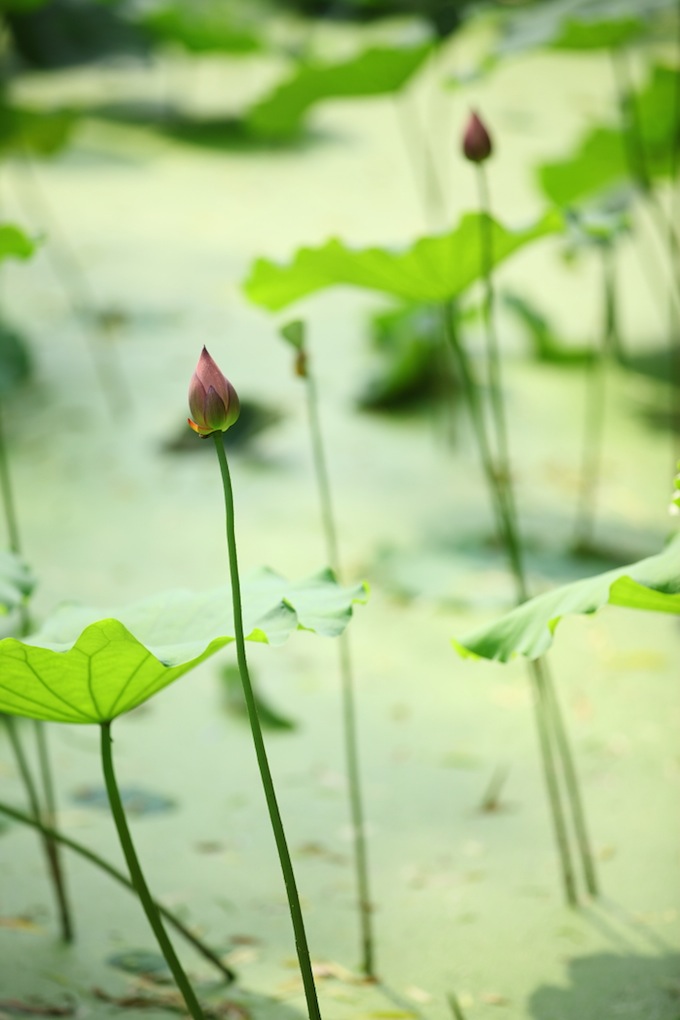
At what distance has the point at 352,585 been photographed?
4.40 ft

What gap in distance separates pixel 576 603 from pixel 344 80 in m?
1.61

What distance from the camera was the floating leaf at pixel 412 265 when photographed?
4.37 feet

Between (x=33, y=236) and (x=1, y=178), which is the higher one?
(x=1, y=178)

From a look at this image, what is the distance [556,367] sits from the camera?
306 cm

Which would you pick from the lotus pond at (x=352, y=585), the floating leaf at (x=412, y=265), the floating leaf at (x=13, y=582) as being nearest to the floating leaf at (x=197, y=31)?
the lotus pond at (x=352, y=585)

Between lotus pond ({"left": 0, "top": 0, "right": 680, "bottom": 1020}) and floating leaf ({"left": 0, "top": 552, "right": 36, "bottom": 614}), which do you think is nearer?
floating leaf ({"left": 0, "top": 552, "right": 36, "bottom": 614})

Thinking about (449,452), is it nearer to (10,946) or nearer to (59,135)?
(59,135)

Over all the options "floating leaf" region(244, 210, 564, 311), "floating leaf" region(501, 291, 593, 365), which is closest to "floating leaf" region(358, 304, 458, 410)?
"floating leaf" region(501, 291, 593, 365)

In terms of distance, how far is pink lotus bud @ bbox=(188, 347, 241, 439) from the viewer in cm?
72

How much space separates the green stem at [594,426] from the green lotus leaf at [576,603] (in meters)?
1.16

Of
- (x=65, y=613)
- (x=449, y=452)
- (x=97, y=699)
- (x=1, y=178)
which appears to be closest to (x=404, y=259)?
(x=65, y=613)

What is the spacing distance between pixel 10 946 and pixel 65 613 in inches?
15.9

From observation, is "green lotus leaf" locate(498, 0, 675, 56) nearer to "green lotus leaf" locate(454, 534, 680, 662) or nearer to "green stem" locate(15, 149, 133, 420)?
"green stem" locate(15, 149, 133, 420)

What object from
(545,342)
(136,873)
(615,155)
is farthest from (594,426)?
(136,873)
